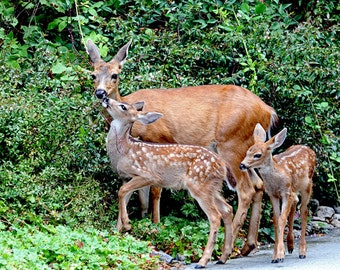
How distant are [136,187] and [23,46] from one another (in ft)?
11.6

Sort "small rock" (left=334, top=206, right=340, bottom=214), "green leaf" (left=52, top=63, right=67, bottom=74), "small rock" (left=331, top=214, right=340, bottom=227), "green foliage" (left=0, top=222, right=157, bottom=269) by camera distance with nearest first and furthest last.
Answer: "green foliage" (left=0, top=222, right=157, bottom=269) < "green leaf" (left=52, top=63, right=67, bottom=74) < "small rock" (left=331, top=214, right=340, bottom=227) < "small rock" (left=334, top=206, right=340, bottom=214)

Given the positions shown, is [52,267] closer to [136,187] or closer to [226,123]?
[136,187]

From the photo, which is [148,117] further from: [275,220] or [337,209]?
[337,209]

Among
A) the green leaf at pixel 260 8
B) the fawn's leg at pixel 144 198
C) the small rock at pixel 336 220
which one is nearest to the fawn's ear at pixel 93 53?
the fawn's leg at pixel 144 198

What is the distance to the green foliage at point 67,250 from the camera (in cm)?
692

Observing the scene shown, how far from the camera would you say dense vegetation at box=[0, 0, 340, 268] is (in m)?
9.09

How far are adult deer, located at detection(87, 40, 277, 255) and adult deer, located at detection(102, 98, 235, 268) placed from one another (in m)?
0.44

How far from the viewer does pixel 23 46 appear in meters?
11.7

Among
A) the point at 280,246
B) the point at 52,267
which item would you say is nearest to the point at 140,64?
the point at 280,246

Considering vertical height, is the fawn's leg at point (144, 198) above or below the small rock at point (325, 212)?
above

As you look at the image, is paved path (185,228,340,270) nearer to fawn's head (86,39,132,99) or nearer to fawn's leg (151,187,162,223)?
fawn's leg (151,187,162,223)

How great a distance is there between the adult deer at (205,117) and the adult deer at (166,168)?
0.44m

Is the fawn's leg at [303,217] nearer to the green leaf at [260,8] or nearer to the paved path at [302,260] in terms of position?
the paved path at [302,260]

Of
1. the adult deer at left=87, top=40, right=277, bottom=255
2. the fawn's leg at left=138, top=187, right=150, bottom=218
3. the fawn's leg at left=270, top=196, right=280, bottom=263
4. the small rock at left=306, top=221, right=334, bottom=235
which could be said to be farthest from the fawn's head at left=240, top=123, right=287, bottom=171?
the small rock at left=306, top=221, right=334, bottom=235
